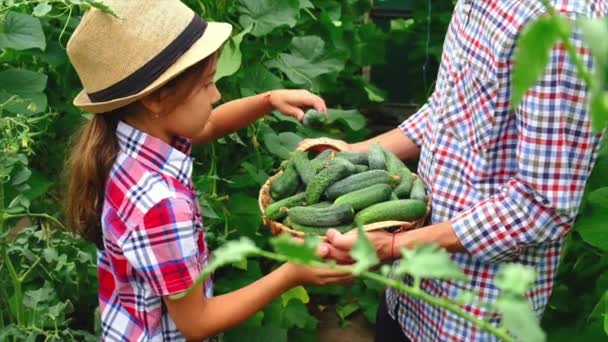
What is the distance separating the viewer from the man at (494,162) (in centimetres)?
177

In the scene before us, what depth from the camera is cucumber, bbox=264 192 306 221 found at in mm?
2184

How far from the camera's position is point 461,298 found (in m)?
0.80

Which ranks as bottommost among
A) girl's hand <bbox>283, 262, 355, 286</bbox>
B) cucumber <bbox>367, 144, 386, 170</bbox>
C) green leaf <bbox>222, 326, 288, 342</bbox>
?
green leaf <bbox>222, 326, 288, 342</bbox>

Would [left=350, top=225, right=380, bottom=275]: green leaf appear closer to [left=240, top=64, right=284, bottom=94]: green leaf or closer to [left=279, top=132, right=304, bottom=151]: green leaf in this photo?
[left=279, top=132, right=304, bottom=151]: green leaf

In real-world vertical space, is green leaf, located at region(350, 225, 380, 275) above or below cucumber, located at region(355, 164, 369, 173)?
above

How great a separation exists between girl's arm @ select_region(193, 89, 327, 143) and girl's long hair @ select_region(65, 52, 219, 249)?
1.39 ft

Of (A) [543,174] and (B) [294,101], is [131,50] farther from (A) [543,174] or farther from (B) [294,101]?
(A) [543,174]

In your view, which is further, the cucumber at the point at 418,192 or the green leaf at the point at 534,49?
the cucumber at the point at 418,192

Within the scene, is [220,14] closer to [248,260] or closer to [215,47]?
[248,260]

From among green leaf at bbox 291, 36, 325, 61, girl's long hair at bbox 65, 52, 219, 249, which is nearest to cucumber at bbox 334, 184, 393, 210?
girl's long hair at bbox 65, 52, 219, 249

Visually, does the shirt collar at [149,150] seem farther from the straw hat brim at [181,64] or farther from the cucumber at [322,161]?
the cucumber at [322,161]

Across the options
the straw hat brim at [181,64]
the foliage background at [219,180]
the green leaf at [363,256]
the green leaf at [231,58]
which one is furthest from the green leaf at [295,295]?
the green leaf at [363,256]

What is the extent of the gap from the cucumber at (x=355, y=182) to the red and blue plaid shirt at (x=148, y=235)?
1.19 ft

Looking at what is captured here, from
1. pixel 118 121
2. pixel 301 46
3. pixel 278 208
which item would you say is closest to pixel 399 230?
pixel 278 208
